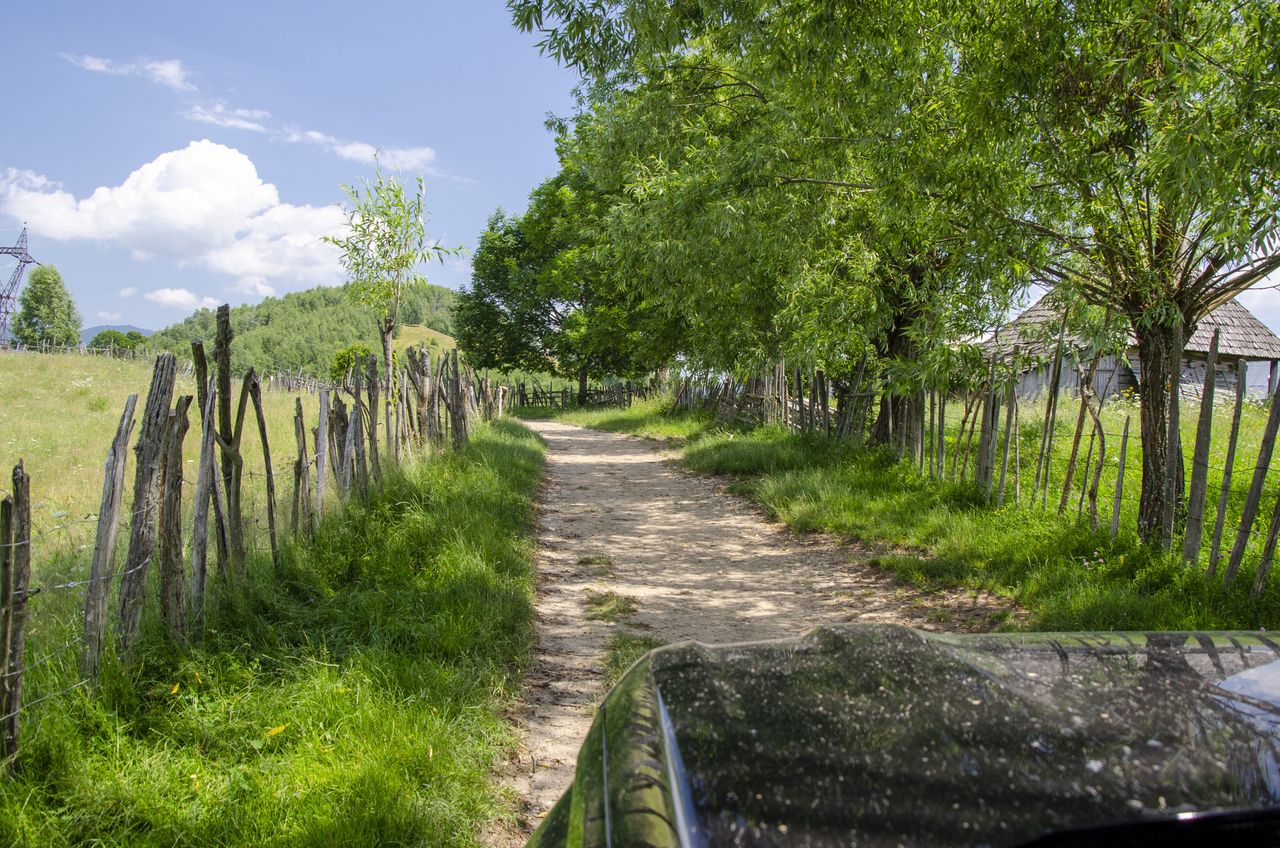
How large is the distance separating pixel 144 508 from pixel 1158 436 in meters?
6.58

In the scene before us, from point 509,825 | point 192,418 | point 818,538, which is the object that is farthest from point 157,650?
point 192,418

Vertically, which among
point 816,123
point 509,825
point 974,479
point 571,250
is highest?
point 571,250

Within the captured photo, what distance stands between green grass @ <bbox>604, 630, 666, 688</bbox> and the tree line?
3.29m

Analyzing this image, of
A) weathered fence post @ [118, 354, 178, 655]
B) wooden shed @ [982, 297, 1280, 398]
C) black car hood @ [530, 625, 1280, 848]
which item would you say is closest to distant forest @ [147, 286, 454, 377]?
wooden shed @ [982, 297, 1280, 398]

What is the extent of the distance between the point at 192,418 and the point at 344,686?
12.3 metres

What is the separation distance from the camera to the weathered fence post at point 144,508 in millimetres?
3461

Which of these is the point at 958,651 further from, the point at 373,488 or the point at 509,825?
the point at 373,488

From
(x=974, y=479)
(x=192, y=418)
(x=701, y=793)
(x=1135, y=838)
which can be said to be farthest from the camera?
(x=192, y=418)

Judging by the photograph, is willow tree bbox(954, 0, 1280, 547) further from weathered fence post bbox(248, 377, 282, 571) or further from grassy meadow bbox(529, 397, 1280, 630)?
weathered fence post bbox(248, 377, 282, 571)

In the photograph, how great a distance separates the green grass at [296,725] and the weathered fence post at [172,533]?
0.11 meters

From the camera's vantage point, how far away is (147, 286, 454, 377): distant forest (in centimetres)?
10406

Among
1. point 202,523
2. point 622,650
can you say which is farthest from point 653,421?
point 202,523

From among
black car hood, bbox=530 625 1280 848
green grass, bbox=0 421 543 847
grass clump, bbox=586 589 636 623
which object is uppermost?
black car hood, bbox=530 625 1280 848

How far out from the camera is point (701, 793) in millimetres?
1150
